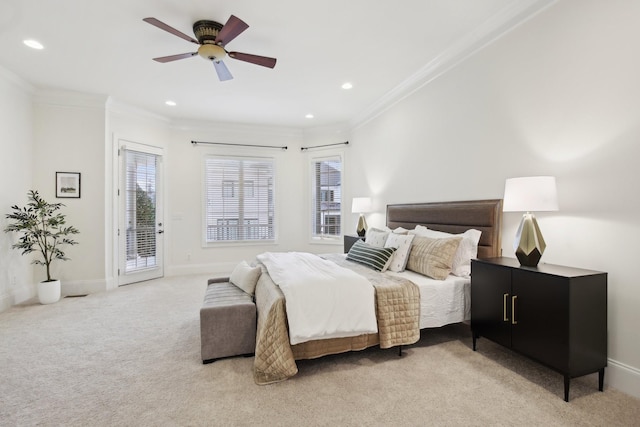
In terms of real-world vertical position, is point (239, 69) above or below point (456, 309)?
above

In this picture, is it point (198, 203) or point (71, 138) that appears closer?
point (71, 138)

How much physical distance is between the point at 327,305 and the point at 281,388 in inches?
25.0

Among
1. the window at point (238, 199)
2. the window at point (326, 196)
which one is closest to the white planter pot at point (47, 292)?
the window at point (238, 199)

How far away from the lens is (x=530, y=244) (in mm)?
2232

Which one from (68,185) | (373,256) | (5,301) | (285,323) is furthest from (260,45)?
(5,301)

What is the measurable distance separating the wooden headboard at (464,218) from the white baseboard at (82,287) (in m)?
4.64

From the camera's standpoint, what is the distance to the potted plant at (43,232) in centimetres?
391

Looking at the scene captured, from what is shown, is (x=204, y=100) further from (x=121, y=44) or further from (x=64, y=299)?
(x=64, y=299)

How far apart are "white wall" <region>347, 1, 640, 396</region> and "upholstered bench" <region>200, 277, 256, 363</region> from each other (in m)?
2.46

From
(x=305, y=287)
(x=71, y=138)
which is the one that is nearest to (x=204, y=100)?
(x=71, y=138)

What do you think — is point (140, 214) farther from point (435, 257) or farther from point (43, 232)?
point (435, 257)

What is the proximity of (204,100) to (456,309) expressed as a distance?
453 cm

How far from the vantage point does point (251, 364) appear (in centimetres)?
241

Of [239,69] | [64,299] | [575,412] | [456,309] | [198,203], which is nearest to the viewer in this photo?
[575,412]
